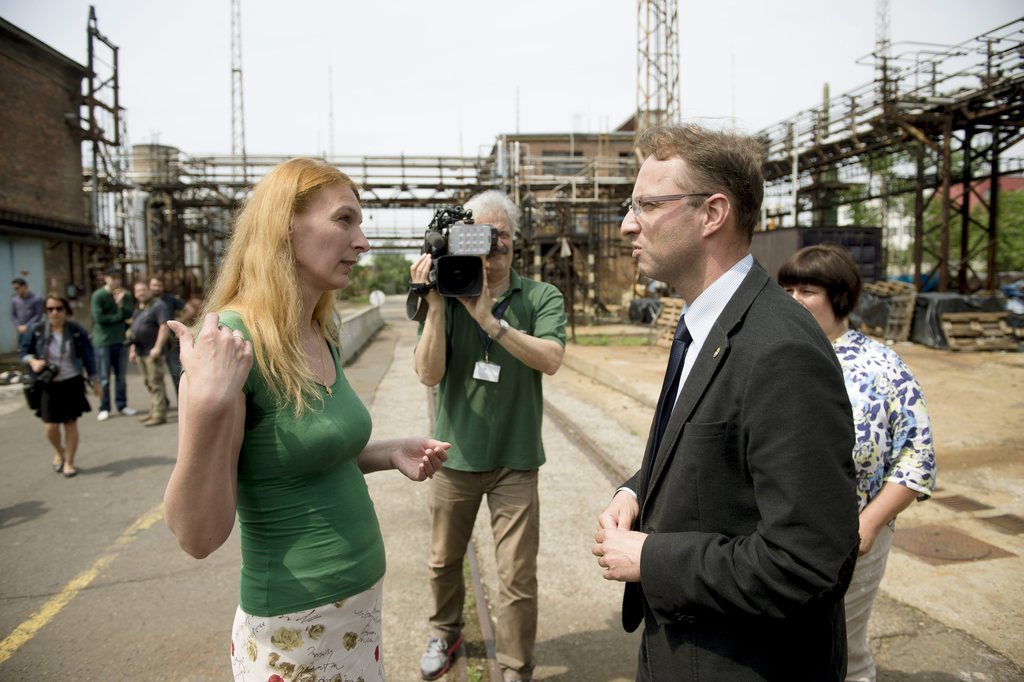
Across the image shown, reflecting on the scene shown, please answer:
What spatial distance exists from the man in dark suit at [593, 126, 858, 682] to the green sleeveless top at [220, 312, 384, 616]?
774 mm

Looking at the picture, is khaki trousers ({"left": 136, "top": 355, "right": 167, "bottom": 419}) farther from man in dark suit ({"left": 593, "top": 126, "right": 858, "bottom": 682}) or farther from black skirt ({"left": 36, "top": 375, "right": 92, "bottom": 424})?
man in dark suit ({"left": 593, "top": 126, "right": 858, "bottom": 682})

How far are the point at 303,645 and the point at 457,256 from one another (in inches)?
65.0

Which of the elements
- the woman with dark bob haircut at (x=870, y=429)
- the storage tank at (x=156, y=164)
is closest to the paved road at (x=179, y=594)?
the woman with dark bob haircut at (x=870, y=429)

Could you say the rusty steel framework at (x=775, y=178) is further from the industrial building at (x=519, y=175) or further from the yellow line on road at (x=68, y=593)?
the yellow line on road at (x=68, y=593)

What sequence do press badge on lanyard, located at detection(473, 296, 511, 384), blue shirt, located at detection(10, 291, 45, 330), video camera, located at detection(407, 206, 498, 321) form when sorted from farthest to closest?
blue shirt, located at detection(10, 291, 45, 330) < press badge on lanyard, located at detection(473, 296, 511, 384) < video camera, located at detection(407, 206, 498, 321)

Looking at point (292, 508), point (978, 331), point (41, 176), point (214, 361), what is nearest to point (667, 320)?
point (978, 331)

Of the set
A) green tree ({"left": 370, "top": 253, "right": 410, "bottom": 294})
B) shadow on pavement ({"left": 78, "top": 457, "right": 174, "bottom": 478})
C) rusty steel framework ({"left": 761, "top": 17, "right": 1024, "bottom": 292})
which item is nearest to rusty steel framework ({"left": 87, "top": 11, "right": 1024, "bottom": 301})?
rusty steel framework ({"left": 761, "top": 17, "right": 1024, "bottom": 292})

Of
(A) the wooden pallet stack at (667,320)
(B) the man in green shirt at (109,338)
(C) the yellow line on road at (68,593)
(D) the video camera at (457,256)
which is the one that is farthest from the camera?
(A) the wooden pallet stack at (667,320)

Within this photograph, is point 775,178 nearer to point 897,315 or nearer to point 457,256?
point 897,315

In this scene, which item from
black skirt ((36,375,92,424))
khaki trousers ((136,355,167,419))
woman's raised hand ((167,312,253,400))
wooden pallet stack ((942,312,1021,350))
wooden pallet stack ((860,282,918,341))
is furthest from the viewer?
wooden pallet stack ((860,282,918,341))

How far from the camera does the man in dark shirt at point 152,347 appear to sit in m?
8.81

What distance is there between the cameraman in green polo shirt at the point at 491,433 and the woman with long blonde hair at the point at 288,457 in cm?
Result: 100

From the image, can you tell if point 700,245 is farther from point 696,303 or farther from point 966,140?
point 966,140

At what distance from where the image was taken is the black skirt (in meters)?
6.39
